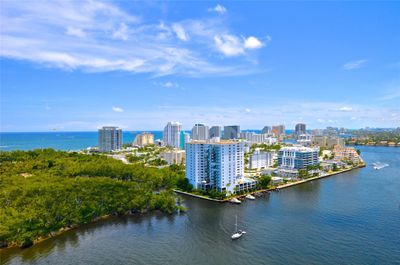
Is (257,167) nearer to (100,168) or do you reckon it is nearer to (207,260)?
(100,168)

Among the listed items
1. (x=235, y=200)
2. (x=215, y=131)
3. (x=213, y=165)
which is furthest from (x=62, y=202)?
(x=215, y=131)

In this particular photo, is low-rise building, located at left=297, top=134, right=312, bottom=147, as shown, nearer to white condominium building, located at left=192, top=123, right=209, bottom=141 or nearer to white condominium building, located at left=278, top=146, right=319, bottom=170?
white condominium building, located at left=192, top=123, right=209, bottom=141

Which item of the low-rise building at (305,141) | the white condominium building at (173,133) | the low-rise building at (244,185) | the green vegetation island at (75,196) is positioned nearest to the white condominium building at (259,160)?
the green vegetation island at (75,196)

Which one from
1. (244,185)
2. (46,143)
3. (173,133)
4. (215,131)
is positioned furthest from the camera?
(46,143)

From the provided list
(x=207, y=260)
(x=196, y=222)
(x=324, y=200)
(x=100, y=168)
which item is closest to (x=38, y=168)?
(x=100, y=168)

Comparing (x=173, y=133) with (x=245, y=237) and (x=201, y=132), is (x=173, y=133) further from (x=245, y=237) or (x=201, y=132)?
(x=245, y=237)

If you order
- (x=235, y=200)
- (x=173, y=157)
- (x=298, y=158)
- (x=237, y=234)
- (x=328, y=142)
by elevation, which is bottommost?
(x=237, y=234)

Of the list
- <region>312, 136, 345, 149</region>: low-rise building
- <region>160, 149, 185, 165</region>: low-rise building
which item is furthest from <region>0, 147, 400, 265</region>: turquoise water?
<region>312, 136, 345, 149</region>: low-rise building
